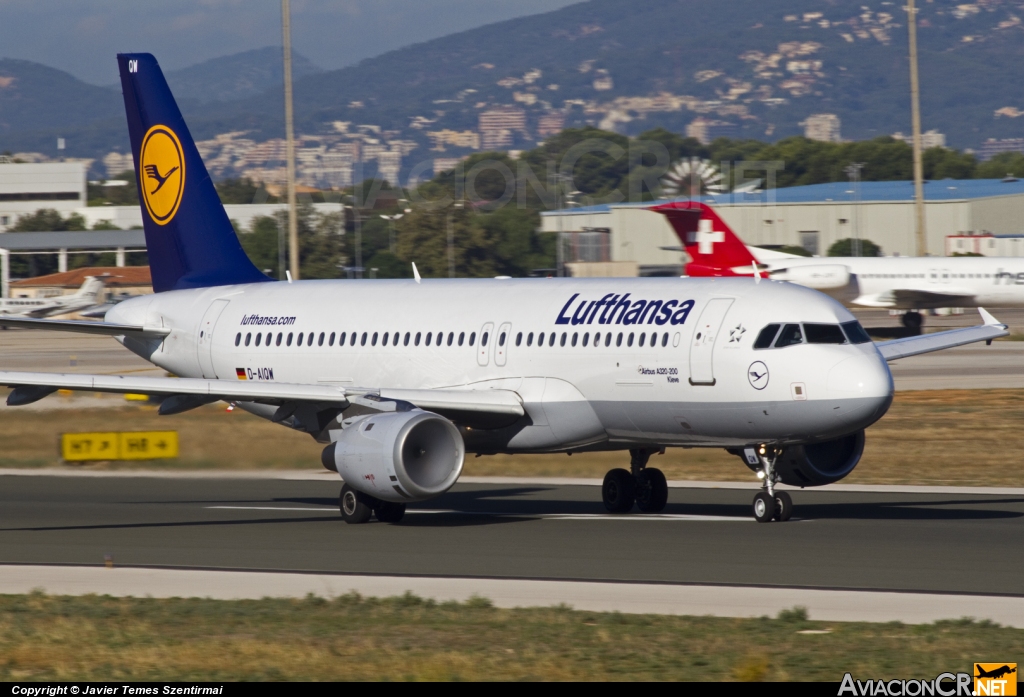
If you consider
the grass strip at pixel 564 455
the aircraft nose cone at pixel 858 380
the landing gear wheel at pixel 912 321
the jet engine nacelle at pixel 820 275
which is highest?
the jet engine nacelle at pixel 820 275

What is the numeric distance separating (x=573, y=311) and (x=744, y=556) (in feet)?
20.2

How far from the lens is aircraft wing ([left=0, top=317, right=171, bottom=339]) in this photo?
24.1m

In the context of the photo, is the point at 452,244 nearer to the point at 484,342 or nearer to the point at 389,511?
the point at 484,342

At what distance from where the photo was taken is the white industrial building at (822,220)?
406 ft

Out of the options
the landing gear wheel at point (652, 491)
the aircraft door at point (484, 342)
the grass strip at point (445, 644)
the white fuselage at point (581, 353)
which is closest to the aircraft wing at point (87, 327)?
the white fuselage at point (581, 353)

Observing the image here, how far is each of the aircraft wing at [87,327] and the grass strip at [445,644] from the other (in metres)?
9.67

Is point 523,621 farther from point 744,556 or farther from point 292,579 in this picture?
point 744,556

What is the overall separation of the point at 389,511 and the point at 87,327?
688cm

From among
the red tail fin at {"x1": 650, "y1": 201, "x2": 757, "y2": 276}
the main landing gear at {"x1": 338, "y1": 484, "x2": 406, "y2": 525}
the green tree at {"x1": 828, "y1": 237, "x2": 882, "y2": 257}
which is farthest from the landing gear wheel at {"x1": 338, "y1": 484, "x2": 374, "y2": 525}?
the green tree at {"x1": 828, "y1": 237, "x2": 882, "y2": 257}

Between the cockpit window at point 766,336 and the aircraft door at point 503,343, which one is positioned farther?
the aircraft door at point 503,343

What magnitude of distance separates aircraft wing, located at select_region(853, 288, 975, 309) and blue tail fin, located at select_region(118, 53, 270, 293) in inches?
2031

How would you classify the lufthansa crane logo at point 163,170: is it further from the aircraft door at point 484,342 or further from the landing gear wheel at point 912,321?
the landing gear wheel at point 912,321

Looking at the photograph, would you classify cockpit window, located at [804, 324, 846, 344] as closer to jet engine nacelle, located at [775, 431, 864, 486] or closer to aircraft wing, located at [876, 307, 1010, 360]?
jet engine nacelle, located at [775, 431, 864, 486]

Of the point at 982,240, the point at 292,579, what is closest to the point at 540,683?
the point at 292,579
